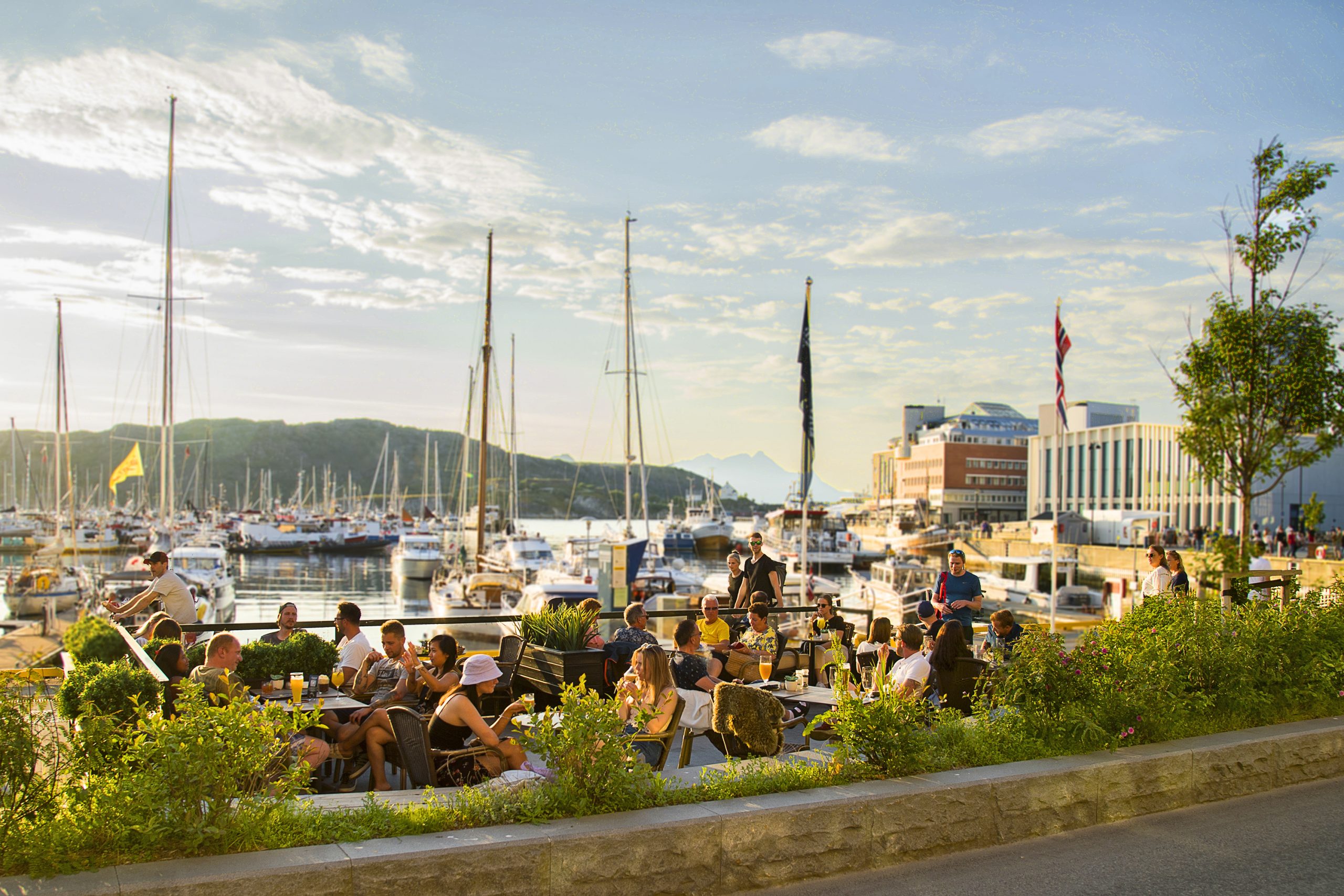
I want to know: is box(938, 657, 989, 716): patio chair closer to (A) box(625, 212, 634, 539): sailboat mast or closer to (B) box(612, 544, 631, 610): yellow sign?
(B) box(612, 544, 631, 610): yellow sign

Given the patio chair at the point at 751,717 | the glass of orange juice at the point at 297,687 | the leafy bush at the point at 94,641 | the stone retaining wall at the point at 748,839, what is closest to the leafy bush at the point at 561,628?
the glass of orange juice at the point at 297,687

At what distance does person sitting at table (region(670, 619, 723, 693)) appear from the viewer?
24.4ft

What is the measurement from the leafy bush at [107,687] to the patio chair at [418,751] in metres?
2.51

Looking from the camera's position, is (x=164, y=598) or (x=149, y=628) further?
(x=164, y=598)

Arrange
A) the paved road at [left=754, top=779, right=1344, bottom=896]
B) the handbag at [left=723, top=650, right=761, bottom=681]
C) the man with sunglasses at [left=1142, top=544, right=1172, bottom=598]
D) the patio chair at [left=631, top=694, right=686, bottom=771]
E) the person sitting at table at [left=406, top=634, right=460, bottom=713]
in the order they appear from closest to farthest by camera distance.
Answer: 1. the paved road at [left=754, top=779, right=1344, bottom=896]
2. the patio chair at [left=631, top=694, right=686, bottom=771]
3. the person sitting at table at [left=406, top=634, right=460, bottom=713]
4. the handbag at [left=723, top=650, right=761, bottom=681]
5. the man with sunglasses at [left=1142, top=544, right=1172, bottom=598]

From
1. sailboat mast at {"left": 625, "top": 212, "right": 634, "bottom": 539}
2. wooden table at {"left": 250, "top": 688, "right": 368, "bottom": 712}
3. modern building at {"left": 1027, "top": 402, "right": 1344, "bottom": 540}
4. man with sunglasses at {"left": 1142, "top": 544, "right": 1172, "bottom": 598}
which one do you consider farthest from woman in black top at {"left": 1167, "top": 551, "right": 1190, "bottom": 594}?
modern building at {"left": 1027, "top": 402, "right": 1344, "bottom": 540}

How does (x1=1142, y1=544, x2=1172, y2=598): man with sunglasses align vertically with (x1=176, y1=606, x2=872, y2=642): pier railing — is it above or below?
above

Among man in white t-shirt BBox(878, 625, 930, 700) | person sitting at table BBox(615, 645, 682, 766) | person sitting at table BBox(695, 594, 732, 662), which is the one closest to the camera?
person sitting at table BBox(615, 645, 682, 766)

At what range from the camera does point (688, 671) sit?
7496mm

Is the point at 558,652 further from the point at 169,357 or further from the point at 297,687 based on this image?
the point at 169,357

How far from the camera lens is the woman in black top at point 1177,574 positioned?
35.6 ft

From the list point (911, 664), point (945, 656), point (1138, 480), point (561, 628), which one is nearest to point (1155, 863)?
point (911, 664)

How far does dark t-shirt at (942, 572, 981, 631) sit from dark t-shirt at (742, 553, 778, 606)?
7.29ft

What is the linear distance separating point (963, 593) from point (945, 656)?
10.3 feet
